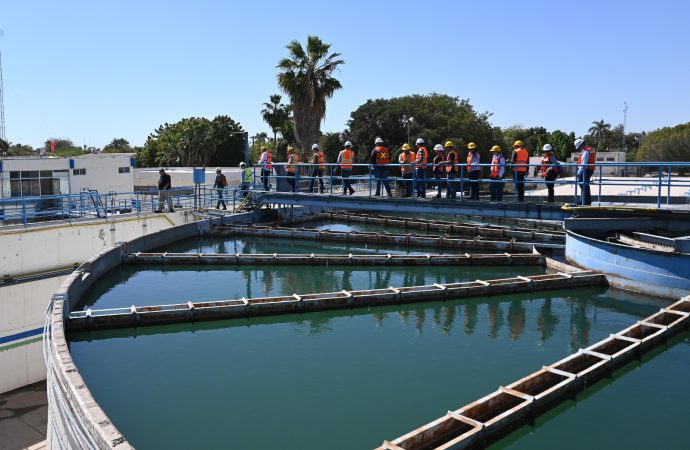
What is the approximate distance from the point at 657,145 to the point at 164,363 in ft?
228

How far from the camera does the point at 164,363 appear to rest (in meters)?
8.51

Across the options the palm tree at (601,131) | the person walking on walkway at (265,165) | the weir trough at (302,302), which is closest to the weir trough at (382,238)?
the person walking on walkway at (265,165)

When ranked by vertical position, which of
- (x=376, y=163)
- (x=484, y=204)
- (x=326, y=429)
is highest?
(x=376, y=163)

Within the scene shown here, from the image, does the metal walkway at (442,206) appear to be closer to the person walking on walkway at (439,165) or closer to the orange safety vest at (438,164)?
the person walking on walkway at (439,165)

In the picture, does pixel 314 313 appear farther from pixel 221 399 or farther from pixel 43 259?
pixel 43 259

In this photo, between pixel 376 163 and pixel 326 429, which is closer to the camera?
pixel 326 429

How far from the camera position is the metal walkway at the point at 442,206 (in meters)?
13.9

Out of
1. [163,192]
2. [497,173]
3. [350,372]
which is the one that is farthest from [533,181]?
[163,192]

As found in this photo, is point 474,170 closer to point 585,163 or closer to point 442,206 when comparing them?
point 442,206

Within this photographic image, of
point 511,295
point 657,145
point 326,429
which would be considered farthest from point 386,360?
point 657,145

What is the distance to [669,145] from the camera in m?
64.3

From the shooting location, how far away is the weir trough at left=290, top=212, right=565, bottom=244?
57.8ft

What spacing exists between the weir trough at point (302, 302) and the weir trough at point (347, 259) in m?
2.31

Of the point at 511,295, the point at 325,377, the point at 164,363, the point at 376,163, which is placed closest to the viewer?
the point at 325,377
